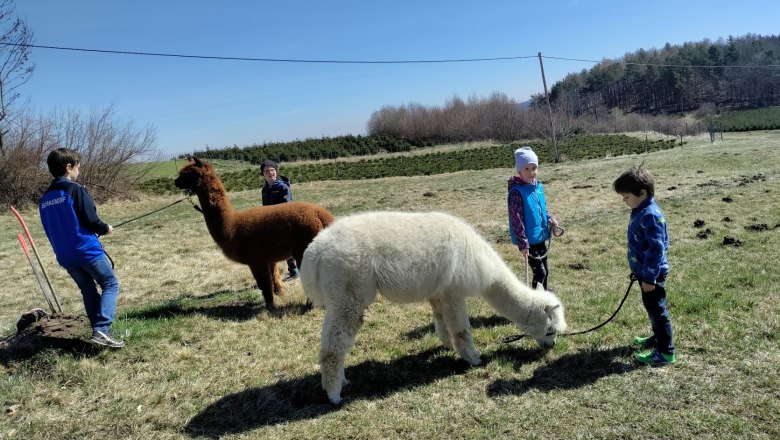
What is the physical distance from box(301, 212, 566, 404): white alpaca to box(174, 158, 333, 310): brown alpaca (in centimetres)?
228

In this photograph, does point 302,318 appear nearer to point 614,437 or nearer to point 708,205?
point 614,437

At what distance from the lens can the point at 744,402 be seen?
375 centimetres

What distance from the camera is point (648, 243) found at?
Result: 442 centimetres

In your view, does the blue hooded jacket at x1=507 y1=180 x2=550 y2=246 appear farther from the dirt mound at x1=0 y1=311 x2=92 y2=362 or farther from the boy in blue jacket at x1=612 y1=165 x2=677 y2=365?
the dirt mound at x1=0 y1=311 x2=92 y2=362

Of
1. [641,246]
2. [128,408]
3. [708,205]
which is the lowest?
[708,205]

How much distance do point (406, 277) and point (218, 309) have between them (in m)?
4.08

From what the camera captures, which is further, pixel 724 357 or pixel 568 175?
pixel 568 175

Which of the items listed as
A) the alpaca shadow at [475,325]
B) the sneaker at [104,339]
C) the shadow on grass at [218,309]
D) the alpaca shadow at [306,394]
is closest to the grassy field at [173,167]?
the shadow on grass at [218,309]

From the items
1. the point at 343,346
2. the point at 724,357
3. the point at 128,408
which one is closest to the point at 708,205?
the point at 724,357

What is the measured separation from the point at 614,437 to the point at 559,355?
143cm

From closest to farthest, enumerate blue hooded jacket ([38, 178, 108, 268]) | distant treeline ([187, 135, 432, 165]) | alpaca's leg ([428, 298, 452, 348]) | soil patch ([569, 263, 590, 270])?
1. blue hooded jacket ([38, 178, 108, 268])
2. alpaca's leg ([428, 298, 452, 348])
3. soil patch ([569, 263, 590, 270])
4. distant treeline ([187, 135, 432, 165])

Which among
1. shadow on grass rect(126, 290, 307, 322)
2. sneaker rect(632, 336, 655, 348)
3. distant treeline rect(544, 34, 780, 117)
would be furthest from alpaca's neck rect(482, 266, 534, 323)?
distant treeline rect(544, 34, 780, 117)

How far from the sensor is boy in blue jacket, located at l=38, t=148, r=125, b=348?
195 inches

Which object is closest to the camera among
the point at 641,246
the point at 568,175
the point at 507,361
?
the point at 641,246
